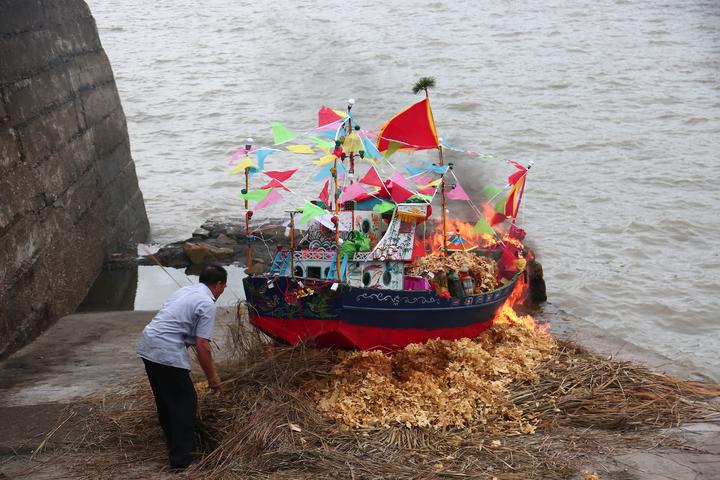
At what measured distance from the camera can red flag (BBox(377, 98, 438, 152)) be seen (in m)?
8.66

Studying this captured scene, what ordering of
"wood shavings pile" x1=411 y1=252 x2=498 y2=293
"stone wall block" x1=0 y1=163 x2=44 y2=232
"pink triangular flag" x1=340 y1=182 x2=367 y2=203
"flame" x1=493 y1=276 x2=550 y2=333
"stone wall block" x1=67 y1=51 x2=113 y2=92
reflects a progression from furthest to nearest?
"stone wall block" x1=67 y1=51 x2=113 y2=92
"flame" x1=493 y1=276 x2=550 y2=333
"stone wall block" x1=0 y1=163 x2=44 y2=232
"wood shavings pile" x1=411 y1=252 x2=498 y2=293
"pink triangular flag" x1=340 y1=182 x2=367 y2=203

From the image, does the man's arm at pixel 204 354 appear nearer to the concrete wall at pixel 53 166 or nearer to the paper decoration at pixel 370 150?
the paper decoration at pixel 370 150

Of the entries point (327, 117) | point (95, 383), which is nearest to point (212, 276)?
point (95, 383)

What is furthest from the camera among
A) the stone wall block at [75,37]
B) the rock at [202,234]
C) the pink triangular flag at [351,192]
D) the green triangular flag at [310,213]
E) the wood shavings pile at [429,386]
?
the rock at [202,234]

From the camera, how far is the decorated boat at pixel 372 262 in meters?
7.90

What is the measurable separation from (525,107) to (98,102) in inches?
619

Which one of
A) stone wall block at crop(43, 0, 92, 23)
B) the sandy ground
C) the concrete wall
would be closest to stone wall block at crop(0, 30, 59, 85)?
the concrete wall

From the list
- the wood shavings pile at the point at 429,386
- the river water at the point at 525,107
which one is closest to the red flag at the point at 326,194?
the wood shavings pile at the point at 429,386

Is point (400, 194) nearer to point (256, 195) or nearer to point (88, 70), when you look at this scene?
point (256, 195)

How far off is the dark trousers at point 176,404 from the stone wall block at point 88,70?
818 centimetres

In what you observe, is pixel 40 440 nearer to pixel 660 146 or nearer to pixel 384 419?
pixel 384 419

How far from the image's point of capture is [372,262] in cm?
854

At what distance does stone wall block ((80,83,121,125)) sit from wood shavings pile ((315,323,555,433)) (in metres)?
8.02

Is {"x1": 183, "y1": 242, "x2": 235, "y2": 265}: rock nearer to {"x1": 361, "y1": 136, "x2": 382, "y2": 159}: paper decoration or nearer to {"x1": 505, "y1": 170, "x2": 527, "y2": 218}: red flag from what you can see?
{"x1": 505, "y1": 170, "x2": 527, "y2": 218}: red flag
